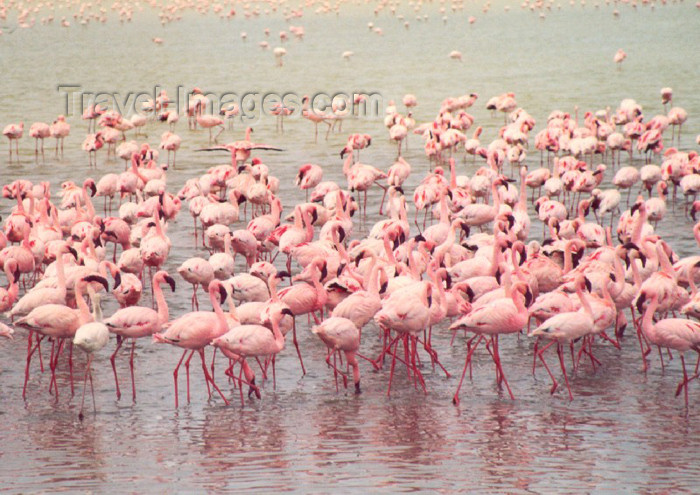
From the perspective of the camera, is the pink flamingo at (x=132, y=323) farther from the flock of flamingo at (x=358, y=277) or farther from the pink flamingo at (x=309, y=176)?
the pink flamingo at (x=309, y=176)

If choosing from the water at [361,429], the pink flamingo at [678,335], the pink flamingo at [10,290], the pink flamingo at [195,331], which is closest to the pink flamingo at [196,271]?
the water at [361,429]

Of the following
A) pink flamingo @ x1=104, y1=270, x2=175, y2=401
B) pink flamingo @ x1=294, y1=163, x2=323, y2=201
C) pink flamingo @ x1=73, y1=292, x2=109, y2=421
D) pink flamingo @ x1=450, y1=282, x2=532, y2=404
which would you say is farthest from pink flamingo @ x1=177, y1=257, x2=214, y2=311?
pink flamingo @ x1=294, y1=163, x2=323, y2=201

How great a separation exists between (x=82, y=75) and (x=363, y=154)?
704 inches

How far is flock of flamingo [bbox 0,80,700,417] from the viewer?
9086mm

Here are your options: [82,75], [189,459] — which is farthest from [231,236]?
[82,75]

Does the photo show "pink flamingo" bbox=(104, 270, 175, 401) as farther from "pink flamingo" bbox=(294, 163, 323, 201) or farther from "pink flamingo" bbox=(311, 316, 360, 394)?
"pink flamingo" bbox=(294, 163, 323, 201)

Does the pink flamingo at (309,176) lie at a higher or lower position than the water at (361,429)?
higher

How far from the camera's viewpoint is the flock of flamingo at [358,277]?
358 inches

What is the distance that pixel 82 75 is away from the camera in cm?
Result: 3662

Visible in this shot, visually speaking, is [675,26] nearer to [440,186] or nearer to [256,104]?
[256,104]

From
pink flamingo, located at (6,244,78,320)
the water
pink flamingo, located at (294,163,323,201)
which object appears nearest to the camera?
the water

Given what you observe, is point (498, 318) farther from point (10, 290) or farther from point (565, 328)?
point (10, 290)

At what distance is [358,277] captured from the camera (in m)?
10.6

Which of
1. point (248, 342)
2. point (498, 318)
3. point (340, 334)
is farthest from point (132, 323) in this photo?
point (498, 318)
